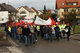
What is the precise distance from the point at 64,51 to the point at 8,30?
33.8ft

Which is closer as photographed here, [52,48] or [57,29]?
[52,48]

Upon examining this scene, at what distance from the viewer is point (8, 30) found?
64.4ft

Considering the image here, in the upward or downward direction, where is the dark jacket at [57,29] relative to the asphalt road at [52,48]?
upward

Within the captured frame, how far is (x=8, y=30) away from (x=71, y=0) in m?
41.4

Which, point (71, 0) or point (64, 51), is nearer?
point (64, 51)

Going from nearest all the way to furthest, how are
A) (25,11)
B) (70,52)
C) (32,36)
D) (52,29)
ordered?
(70,52), (32,36), (52,29), (25,11)

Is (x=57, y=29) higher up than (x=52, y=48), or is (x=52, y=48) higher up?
(x=57, y=29)

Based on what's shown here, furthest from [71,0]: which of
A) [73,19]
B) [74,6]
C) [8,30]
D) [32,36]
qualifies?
[32,36]

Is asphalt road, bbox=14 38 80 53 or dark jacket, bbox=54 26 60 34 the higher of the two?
dark jacket, bbox=54 26 60 34

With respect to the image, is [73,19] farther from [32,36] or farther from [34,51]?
[34,51]

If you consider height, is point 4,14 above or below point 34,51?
above

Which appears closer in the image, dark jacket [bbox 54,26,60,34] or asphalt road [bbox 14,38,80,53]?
asphalt road [bbox 14,38,80,53]

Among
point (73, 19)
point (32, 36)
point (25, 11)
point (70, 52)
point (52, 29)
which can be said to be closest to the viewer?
point (70, 52)

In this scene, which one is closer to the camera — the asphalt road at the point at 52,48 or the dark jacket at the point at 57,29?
the asphalt road at the point at 52,48
